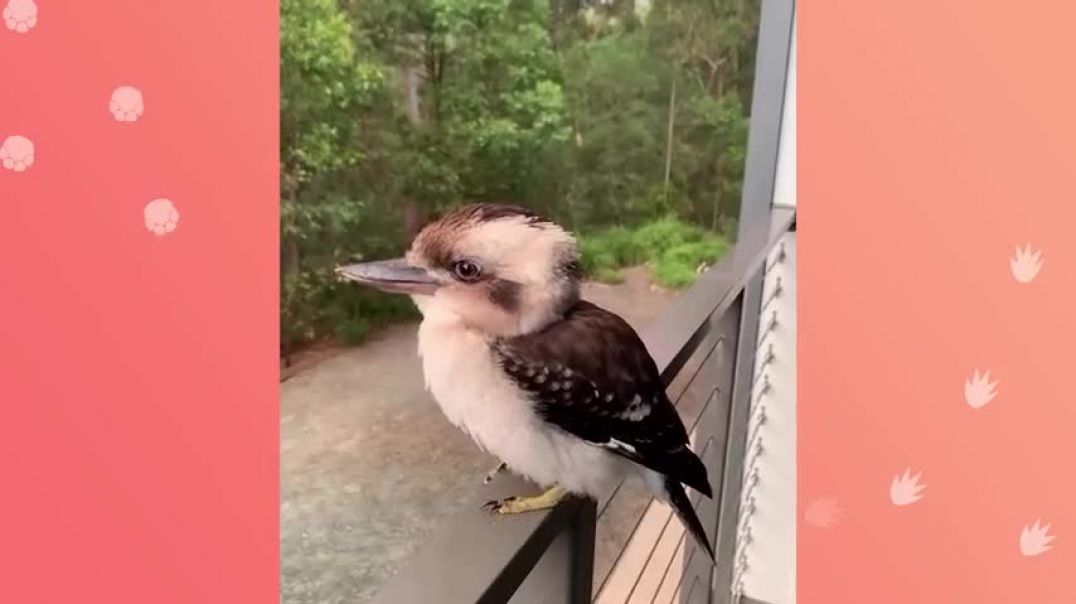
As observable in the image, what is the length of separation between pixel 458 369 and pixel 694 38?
42 cm

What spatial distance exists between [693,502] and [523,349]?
1.75ft

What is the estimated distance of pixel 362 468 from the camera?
2.30ft

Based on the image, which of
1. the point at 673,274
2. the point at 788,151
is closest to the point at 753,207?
the point at 788,151

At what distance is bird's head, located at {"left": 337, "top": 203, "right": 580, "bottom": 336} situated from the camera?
659 millimetres
